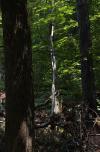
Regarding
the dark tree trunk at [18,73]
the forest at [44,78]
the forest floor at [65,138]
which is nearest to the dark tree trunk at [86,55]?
the forest at [44,78]

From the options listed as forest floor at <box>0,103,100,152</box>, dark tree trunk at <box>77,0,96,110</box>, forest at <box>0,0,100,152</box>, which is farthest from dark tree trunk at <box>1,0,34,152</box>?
dark tree trunk at <box>77,0,96,110</box>

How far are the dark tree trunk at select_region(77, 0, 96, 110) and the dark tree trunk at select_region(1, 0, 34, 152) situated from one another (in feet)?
27.1

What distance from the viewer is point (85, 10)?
13719 mm

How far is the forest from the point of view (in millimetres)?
5547

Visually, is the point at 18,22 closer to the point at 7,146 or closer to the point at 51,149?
the point at 7,146

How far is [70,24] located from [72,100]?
3445mm

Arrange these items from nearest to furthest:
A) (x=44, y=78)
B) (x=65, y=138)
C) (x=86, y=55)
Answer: (x=65, y=138), (x=86, y=55), (x=44, y=78)

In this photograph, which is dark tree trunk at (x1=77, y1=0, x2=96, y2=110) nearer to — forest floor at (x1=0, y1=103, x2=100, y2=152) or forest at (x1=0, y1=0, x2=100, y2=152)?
forest at (x1=0, y1=0, x2=100, y2=152)

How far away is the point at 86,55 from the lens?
1377 centimetres

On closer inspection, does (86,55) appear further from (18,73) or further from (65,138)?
(18,73)

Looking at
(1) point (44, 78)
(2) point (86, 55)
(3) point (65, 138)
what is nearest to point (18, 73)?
(3) point (65, 138)

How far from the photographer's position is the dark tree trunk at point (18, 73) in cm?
552

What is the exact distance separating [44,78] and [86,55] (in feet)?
16.5

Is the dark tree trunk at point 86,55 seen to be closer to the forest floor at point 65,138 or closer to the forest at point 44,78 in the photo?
the forest at point 44,78
